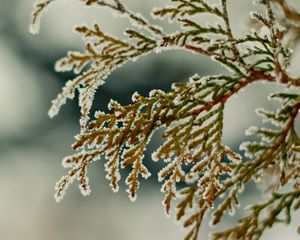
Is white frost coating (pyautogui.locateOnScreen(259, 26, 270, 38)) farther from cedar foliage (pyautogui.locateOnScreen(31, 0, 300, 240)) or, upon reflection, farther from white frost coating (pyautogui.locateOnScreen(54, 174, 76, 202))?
white frost coating (pyautogui.locateOnScreen(54, 174, 76, 202))

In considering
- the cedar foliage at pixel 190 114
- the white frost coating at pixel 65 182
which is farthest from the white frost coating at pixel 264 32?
the white frost coating at pixel 65 182

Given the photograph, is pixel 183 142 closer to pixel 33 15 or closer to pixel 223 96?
pixel 223 96

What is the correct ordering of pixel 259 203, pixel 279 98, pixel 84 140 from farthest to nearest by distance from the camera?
pixel 84 140, pixel 279 98, pixel 259 203

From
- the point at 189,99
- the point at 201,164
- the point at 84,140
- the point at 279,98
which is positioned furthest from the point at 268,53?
the point at 84,140

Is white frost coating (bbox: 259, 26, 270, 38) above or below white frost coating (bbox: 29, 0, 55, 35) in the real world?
below

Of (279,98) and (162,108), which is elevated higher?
(162,108)

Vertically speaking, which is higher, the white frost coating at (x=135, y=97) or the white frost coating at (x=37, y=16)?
the white frost coating at (x=37, y=16)

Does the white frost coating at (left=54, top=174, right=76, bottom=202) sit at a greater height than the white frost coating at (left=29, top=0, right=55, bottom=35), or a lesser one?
lesser

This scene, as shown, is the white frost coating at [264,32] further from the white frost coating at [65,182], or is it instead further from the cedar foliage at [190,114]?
the white frost coating at [65,182]

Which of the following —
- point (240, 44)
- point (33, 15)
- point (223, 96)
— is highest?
point (33, 15)

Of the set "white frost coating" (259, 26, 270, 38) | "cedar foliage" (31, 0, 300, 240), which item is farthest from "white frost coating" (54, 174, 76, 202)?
"white frost coating" (259, 26, 270, 38)

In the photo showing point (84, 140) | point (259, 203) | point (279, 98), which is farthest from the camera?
point (84, 140)
